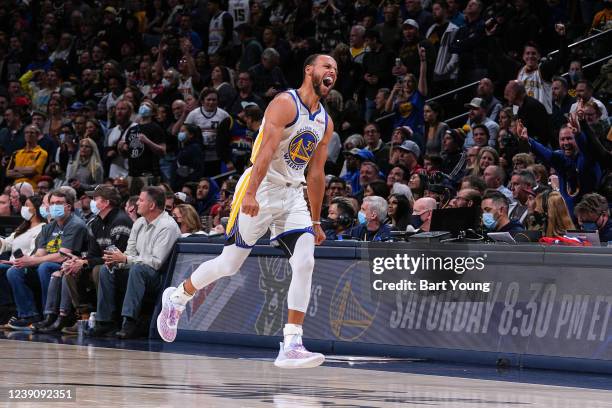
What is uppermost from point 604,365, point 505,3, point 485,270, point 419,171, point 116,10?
point 116,10

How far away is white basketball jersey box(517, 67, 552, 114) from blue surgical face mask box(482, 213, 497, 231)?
14.7 ft

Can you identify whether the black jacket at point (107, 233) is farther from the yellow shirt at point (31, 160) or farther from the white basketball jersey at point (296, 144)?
the yellow shirt at point (31, 160)

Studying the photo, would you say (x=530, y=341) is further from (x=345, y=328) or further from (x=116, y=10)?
(x=116, y=10)

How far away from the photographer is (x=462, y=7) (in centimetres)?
1808

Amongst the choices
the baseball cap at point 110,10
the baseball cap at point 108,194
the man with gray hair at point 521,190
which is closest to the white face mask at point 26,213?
the baseball cap at point 108,194

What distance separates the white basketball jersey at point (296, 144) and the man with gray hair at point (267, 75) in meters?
9.21

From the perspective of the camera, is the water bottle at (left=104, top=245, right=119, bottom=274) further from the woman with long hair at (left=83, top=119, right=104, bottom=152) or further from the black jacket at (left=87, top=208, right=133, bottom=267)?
the woman with long hair at (left=83, top=119, right=104, bottom=152)

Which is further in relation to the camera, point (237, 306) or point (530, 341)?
point (237, 306)

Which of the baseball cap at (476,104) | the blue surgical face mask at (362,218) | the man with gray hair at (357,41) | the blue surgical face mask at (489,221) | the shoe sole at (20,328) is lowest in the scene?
the shoe sole at (20,328)

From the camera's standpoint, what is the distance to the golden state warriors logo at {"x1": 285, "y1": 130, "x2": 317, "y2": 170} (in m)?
8.63

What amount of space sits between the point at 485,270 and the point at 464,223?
0.60m

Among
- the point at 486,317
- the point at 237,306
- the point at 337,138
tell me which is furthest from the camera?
the point at 337,138

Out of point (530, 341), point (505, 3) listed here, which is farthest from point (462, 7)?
point (530, 341)

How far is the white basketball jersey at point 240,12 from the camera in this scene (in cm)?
2083
